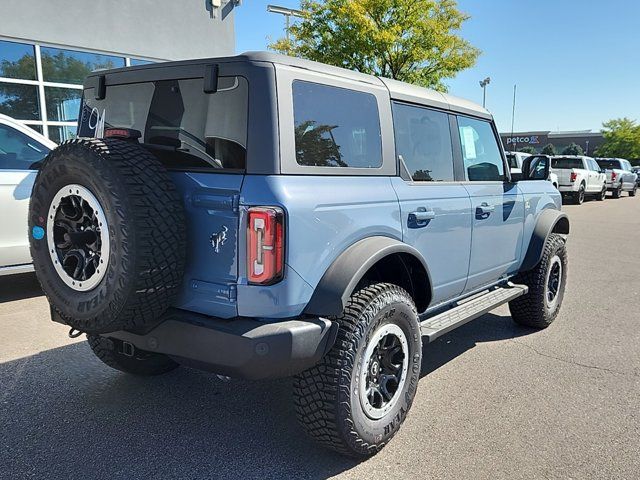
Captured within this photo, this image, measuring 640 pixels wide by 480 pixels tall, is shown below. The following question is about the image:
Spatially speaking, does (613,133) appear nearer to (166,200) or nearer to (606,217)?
(606,217)

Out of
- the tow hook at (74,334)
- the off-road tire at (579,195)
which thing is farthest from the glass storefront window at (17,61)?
the off-road tire at (579,195)

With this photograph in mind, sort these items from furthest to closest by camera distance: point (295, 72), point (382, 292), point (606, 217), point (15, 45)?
point (606, 217)
point (15, 45)
point (382, 292)
point (295, 72)

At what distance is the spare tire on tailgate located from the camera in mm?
2201

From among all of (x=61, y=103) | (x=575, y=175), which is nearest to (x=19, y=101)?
(x=61, y=103)

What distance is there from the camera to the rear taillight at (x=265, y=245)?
2252 mm

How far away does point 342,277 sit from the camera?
2.48 meters

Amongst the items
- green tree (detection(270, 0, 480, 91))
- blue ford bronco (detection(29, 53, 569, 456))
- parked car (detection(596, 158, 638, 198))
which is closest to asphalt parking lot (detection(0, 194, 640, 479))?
blue ford bronco (detection(29, 53, 569, 456))

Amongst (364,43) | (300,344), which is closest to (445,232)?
(300,344)

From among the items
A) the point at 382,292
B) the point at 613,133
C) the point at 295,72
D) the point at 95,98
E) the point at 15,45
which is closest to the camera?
the point at 295,72

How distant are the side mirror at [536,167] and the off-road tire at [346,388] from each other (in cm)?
245

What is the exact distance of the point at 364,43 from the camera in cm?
1591

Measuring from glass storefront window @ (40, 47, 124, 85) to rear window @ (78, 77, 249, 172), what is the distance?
33.0 feet

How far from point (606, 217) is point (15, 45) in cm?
1617

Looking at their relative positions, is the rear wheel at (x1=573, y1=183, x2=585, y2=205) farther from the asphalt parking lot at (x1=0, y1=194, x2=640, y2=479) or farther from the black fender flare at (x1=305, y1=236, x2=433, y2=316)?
the black fender flare at (x1=305, y1=236, x2=433, y2=316)
